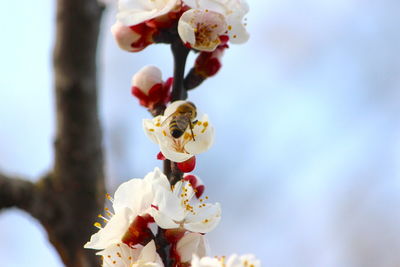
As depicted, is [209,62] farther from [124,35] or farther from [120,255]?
Result: [120,255]

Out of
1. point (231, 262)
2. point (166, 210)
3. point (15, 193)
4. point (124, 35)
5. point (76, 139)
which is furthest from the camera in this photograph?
point (76, 139)

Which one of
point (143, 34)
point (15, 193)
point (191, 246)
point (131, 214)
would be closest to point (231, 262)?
point (191, 246)

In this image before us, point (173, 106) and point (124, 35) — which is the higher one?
point (124, 35)

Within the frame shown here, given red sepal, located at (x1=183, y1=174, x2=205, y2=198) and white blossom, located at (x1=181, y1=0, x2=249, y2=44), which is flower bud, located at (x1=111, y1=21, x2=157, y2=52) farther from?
red sepal, located at (x1=183, y1=174, x2=205, y2=198)

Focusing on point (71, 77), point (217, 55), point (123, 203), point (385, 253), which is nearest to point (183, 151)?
point (123, 203)

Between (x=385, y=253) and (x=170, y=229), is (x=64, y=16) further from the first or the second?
(x=385, y=253)

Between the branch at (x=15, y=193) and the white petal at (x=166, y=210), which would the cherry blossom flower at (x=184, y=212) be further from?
the branch at (x=15, y=193)
